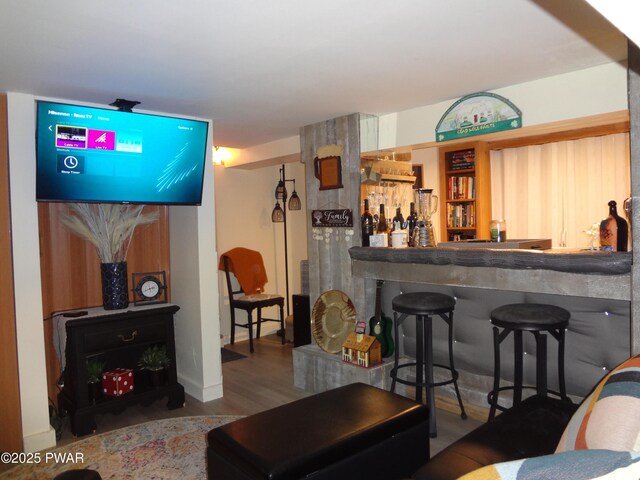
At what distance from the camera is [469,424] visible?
3049 mm

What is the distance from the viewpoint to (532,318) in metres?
2.32

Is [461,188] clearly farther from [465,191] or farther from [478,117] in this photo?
[478,117]

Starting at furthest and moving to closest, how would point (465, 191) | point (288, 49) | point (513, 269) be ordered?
point (465, 191)
point (513, 269)
point (288, 49)

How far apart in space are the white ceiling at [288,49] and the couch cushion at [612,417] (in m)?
1.44

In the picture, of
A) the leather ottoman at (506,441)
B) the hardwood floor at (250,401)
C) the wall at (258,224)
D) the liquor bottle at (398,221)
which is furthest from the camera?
the wall at (258,224)

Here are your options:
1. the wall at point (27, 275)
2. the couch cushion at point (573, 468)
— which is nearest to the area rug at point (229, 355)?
the wall at point (27, 275)

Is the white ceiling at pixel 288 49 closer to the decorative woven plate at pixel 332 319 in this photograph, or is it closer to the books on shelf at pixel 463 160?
the decorative woven plate at pixel 332 319

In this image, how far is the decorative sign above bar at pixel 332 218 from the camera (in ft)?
11.9

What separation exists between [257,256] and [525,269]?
3439mm

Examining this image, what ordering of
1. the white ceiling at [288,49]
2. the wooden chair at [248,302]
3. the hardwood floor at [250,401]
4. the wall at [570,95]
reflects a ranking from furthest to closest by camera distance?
the wooden chair at [248,302]
the hardwood floor at [250,401]
the wall at [570,95]
the white ceiling at [288,49]

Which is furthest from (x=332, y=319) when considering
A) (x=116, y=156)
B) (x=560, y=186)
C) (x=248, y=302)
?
(x=560, y=186)

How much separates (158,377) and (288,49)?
250 centimetres

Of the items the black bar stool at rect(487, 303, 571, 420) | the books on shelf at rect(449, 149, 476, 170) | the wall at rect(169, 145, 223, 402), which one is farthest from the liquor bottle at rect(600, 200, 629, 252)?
the books on shelf at rect(449, 149, 476, 170)

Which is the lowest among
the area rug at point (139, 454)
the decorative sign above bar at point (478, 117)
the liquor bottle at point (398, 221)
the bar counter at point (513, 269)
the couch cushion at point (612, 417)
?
the area rug at point (139, 454)
